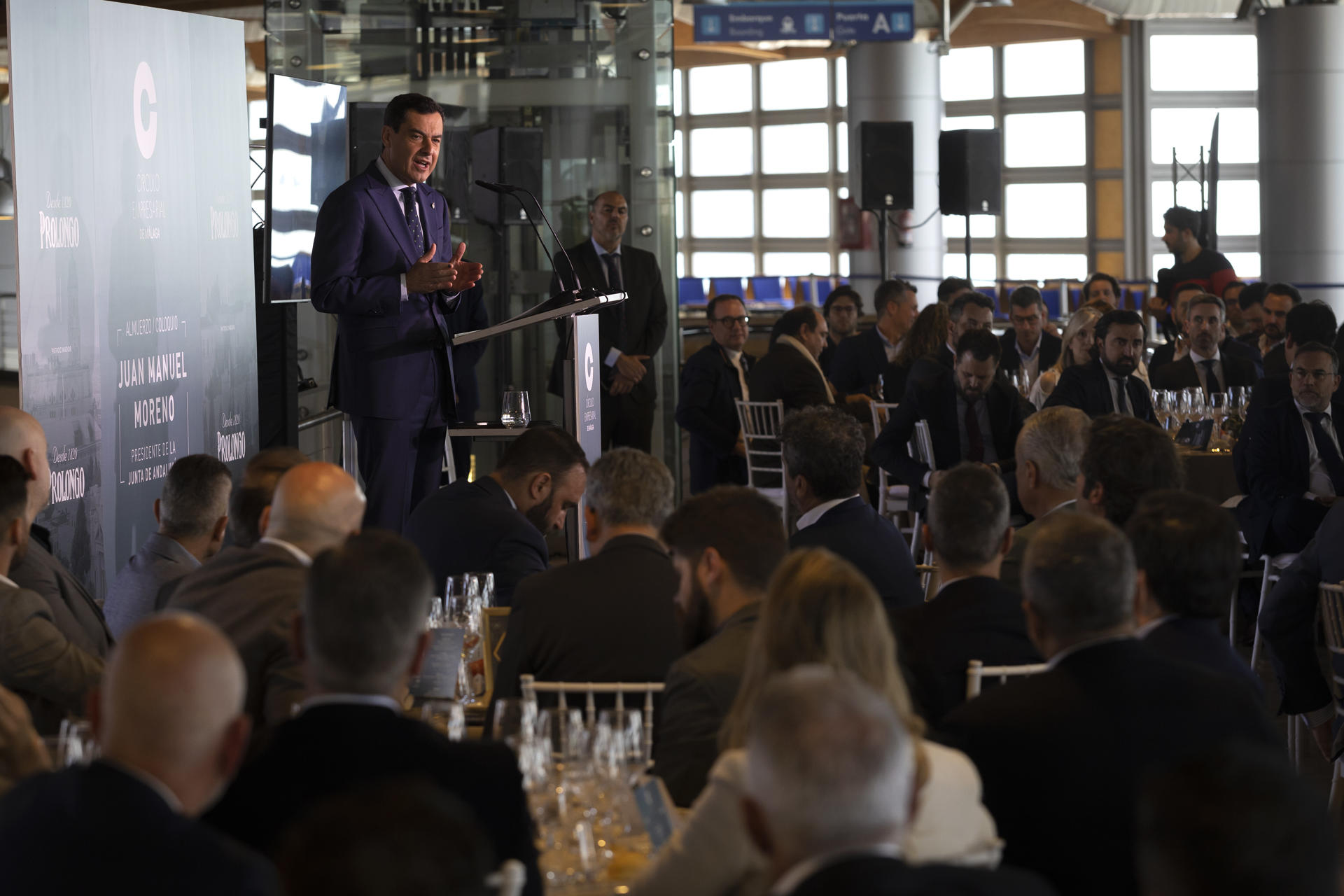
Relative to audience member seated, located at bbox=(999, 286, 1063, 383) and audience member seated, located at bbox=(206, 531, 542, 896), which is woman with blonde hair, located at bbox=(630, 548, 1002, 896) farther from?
audience member seated, located at bbox=(999, 286, 1063, 383)

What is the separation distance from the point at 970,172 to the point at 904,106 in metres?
3.94

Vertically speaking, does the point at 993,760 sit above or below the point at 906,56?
below

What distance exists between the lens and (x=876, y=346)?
8930mm

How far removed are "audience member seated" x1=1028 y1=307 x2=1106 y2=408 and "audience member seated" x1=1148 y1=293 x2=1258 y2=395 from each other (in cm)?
44

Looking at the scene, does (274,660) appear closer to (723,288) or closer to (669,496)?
(669,496)

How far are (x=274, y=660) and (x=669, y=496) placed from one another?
103 cm

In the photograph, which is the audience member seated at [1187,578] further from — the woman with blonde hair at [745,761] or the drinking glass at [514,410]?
the drinking glass at [514,410]

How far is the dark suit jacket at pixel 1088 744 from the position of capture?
2.16m

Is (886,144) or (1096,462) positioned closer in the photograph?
(1096,462)

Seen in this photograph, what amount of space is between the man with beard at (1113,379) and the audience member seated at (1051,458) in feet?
7.46

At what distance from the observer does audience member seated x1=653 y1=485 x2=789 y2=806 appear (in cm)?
260

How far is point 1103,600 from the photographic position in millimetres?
2363

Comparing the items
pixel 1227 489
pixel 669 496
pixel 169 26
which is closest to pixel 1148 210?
pixel 1227 489

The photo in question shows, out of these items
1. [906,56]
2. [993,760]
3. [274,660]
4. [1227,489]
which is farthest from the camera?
[906,56]
